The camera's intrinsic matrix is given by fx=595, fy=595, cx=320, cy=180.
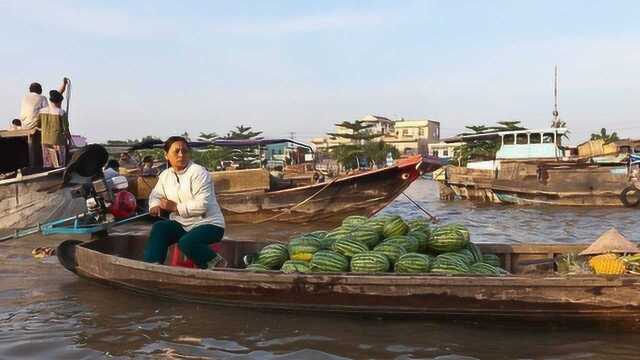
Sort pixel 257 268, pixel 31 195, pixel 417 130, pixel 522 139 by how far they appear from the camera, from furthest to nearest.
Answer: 1. pixel 417 130
2. pixel 522 139
3. pixel 31 195
4. pixel 257 268

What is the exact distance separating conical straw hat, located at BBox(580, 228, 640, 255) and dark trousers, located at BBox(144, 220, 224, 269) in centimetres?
342

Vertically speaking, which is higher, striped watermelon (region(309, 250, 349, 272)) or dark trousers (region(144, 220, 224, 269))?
dark trousers (region(144, 220, 224, 269))

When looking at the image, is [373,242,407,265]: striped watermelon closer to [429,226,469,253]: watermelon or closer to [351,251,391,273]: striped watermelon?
[351,251,391,273]: striped watermelon

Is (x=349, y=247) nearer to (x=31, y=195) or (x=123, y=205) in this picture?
(x=123, y=205)

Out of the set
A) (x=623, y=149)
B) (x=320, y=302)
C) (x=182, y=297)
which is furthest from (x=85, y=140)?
(x=623, y=149)

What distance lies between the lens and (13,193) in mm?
11109

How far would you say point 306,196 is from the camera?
43.5 feet

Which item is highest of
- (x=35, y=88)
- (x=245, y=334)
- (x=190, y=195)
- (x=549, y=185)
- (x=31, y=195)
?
(x=35, y=88)

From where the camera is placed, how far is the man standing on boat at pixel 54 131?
34.6 ft

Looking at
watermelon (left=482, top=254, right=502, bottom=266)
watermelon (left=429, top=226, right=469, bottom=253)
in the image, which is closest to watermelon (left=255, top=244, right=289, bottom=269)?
watermelon (left=429, top=226, right=469, bottom=253)

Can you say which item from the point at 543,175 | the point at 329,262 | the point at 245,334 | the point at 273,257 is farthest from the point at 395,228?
the point at 543,175

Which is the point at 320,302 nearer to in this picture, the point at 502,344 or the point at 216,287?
the point at 216,287

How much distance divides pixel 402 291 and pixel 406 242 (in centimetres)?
74

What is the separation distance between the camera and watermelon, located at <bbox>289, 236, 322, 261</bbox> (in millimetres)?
5590
